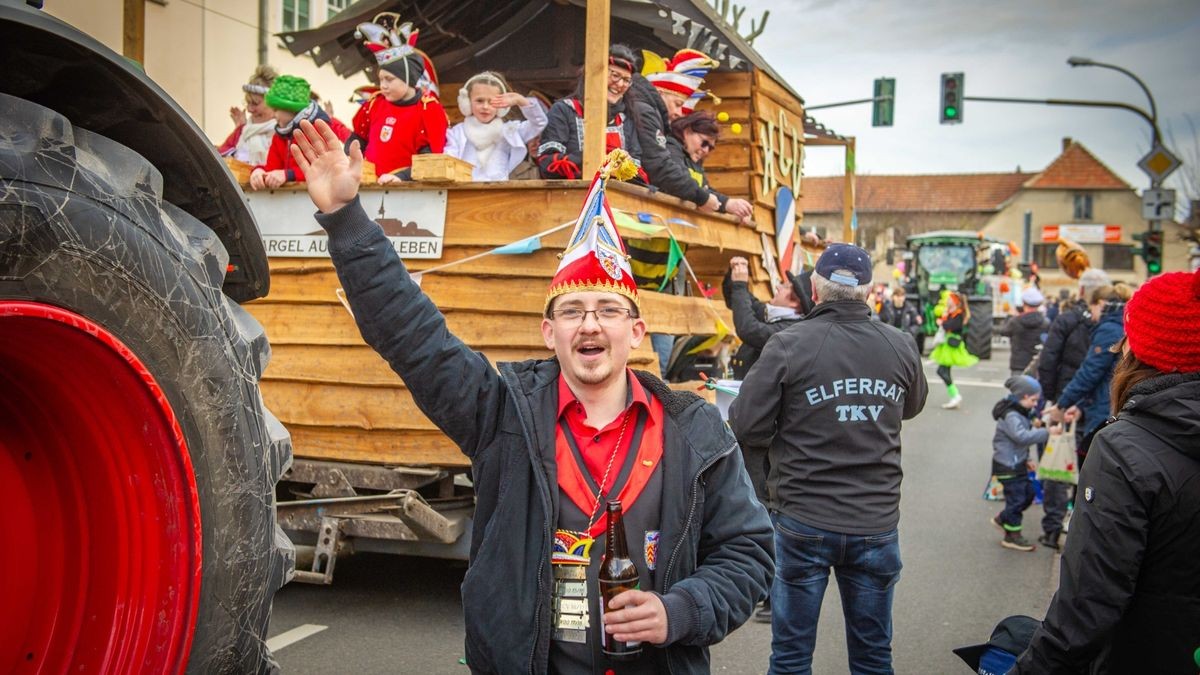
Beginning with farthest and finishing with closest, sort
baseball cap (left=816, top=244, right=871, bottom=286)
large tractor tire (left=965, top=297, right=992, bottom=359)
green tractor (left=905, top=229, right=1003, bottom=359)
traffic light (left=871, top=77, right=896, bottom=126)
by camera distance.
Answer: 1. green tractor (left=905, top=229, right=1003, bottom=359)
2. large tractor tire (left=965, top=297, right=992, bottom=359)
3. traffic light (left=871, top=77, right=896, bottom=126)
4. baseball cap (left=816, top=244, right=871, bottom=286)

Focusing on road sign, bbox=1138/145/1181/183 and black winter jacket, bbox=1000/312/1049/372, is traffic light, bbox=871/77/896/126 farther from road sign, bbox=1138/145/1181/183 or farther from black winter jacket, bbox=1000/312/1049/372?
black winter jacket, bbox=1000/312/1049/372

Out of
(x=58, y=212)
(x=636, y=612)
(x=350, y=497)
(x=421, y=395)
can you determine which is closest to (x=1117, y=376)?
(x=636, y=612)

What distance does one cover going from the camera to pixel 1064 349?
8.81 m

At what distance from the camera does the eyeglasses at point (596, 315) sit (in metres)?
2.54

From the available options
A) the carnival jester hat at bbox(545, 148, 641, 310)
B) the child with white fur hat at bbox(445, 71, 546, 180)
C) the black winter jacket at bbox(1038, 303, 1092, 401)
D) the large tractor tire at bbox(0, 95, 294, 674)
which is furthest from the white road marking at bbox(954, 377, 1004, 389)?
the large tractor tire at bbox(0, 95, 294, 674)

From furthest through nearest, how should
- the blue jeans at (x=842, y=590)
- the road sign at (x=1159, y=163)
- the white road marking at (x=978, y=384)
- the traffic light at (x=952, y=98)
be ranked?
the traffic light at (x=952, y=98) → the road sign at (x=1159, y=163) → the white road marking at (x=978, y=384) → the blue jeans at (x=842, y=590)

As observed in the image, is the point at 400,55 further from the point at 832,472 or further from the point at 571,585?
the point at 571,585

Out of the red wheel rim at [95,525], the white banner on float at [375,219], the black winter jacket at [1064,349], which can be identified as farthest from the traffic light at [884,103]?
the red wheel rim at [95,525]

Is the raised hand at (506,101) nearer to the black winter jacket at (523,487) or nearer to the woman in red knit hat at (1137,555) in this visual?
the black winter jacket at (523,487)

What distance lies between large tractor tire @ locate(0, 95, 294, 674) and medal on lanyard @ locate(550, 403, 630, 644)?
2.25 ft

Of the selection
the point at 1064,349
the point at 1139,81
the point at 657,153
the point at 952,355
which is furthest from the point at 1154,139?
the point at 657,153

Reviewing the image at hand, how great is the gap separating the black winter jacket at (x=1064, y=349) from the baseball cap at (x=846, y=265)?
5194mm

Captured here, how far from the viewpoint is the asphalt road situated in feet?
16.3

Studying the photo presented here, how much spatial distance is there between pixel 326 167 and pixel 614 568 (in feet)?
3.61
